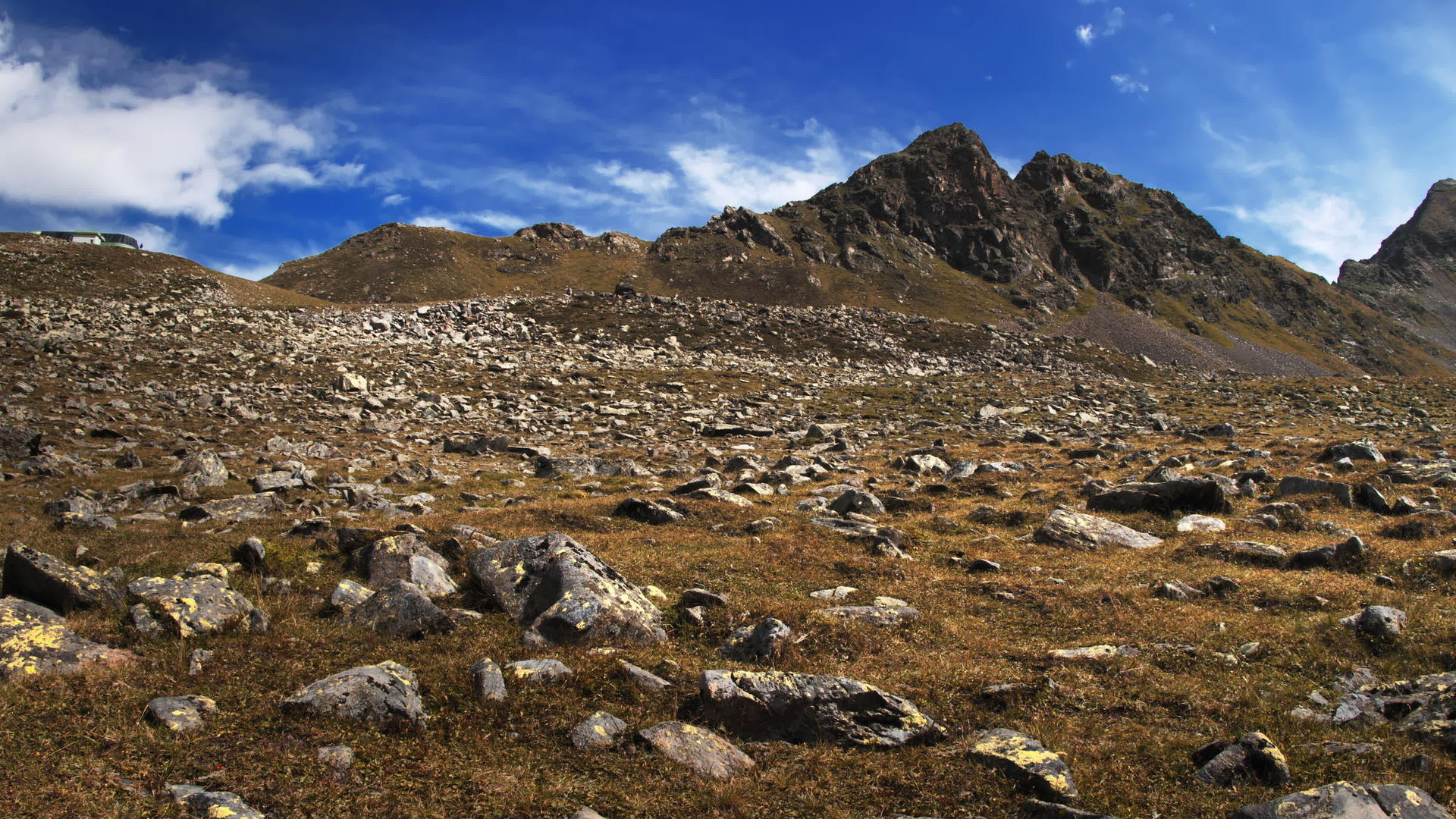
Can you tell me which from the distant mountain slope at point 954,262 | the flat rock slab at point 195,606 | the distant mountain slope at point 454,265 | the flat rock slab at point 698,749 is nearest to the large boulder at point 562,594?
the flat rock slab at point 698,749

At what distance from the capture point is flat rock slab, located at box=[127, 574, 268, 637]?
9297 millimetres

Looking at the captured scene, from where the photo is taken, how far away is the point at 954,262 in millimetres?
150750

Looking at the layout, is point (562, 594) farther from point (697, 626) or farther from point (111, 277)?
point (111, 277)

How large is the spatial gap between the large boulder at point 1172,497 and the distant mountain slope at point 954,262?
316 feet

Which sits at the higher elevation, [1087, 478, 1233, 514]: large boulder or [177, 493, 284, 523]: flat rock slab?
[1087, 478, 1233, 514]: large boulder

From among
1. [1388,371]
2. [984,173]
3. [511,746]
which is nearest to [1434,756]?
[511,746]

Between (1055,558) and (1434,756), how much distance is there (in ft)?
28.4

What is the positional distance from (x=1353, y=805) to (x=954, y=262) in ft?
512

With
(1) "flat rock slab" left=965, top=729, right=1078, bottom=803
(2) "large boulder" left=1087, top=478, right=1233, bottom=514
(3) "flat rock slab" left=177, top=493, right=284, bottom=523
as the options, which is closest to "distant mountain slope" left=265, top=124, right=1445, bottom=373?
(3) "flat rock slab" left=177, top=493, right=284, bottom=523

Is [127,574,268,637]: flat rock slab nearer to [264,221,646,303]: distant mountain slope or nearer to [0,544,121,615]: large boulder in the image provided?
[0,544,121,615]: large boulder

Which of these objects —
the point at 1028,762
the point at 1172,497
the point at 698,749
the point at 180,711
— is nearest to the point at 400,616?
the point at 180,711

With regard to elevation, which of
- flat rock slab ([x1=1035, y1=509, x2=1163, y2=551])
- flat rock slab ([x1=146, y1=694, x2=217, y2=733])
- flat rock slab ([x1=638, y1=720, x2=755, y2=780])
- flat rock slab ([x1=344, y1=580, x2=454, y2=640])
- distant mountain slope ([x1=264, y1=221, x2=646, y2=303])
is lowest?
flat rock slab ([x1=638, y1=720, x2=755, y2=780])

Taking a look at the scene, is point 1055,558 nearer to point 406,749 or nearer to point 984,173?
point 406,749

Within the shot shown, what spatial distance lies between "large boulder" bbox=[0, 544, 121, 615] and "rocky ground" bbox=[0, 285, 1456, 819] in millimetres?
32
